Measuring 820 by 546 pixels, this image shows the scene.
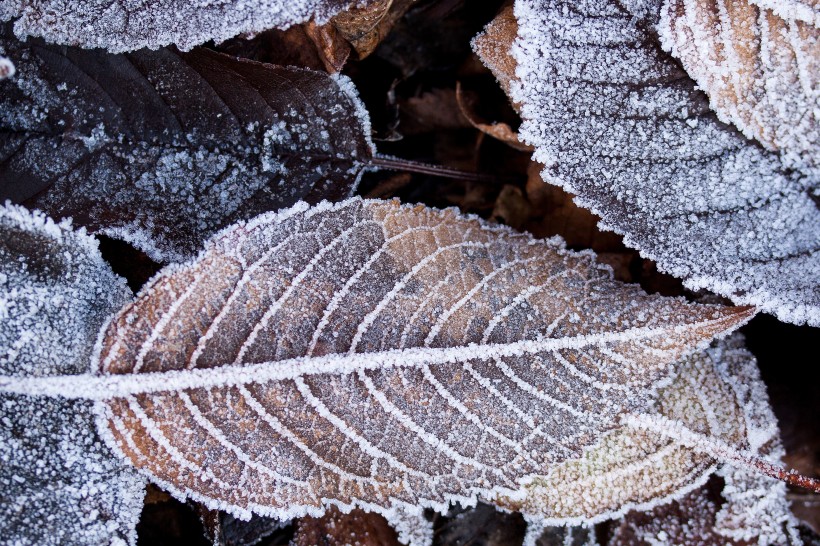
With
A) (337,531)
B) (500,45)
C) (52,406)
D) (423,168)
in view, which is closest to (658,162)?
(500,45)

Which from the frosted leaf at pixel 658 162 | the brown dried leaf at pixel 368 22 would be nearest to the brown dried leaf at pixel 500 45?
the frosted leaf at pixel 658 162

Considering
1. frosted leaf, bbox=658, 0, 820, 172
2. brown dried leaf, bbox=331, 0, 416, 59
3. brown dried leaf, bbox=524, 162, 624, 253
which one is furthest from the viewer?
brown dried leaf, bbox=524, 162, 624, 253

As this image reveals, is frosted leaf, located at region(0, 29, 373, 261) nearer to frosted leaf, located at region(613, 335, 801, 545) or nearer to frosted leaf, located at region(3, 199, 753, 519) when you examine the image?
frosted leaf, located at region(3, 199, 753, 519)

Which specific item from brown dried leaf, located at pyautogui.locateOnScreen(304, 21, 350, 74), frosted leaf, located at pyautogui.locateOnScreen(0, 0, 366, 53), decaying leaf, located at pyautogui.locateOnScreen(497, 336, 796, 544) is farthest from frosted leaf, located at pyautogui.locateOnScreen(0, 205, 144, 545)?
Result: decaying leaf, located at pyautogui.locateOnScreen(497, 336, 796, 544)

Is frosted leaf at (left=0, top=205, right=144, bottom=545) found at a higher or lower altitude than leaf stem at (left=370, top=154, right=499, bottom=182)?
lower

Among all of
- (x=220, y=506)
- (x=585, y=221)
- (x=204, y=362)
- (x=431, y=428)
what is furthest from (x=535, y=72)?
(x=220, y=506)

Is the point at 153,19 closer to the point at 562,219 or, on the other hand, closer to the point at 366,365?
the point at 366,365
